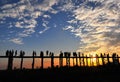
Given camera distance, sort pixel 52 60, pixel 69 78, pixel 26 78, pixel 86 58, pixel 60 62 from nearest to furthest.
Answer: pixel 26 78 < pixel 69 78 < pixel 52 60 < pixel 60 62 < pixel 86 58

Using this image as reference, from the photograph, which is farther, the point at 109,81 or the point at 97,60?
the point at 97,60

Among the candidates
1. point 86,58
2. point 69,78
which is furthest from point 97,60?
point 69,78

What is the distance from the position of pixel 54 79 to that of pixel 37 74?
202 cm

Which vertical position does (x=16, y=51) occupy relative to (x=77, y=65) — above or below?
above

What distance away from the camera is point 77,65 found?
30.5 metres

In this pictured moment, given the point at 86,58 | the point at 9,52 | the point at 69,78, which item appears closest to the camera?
the point at 69,78

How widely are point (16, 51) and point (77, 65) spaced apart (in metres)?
10.6

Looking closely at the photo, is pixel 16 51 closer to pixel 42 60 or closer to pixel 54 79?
pixel 42 60

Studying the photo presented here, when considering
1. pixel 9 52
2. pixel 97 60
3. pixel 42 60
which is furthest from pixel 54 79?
pixel 97 60

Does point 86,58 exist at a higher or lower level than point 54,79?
higher

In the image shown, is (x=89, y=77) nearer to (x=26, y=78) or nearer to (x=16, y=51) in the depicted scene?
(x=26, y=78)

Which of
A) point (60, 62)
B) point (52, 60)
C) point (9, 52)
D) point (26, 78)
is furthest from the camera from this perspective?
point (60, 62)

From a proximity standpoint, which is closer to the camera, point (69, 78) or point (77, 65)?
point (69, 78)

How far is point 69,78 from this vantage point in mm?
21188
